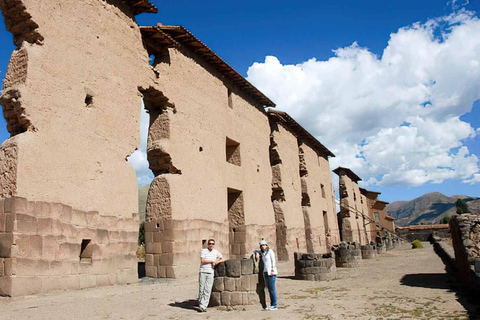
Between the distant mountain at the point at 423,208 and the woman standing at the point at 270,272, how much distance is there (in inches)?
5338

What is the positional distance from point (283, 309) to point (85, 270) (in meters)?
4.35

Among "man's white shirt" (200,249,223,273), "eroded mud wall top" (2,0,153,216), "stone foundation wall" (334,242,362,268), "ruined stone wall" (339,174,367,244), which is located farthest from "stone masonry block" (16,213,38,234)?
"ruined stone wall" (339,174,367,244)

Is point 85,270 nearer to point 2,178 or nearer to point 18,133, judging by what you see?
point 2,178

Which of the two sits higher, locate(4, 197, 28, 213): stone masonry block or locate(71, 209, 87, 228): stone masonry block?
locate(4, 197, 28, 213): stone masonry block

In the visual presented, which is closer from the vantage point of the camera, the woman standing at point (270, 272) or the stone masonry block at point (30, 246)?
the woman standing at point (270, 272)

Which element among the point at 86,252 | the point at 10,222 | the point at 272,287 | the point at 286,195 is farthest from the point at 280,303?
the point at 286,195

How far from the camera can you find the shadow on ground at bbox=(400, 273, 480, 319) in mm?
6426

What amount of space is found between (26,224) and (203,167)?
6.54m

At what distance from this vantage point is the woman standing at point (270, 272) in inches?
267

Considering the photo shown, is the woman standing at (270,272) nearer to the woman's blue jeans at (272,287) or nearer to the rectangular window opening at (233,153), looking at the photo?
the woman's blue jeans at (272,287)

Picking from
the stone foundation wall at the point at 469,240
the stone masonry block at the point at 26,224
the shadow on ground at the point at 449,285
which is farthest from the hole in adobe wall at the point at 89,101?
the stone foundation wall at the point at 469,240

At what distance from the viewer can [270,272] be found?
698 cm

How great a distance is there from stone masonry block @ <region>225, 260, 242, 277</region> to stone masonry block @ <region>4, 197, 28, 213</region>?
3895mm

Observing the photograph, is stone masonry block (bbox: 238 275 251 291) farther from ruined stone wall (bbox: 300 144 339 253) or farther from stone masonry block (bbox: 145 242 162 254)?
ruined stone wall (bbox: 300 144 339 253)
